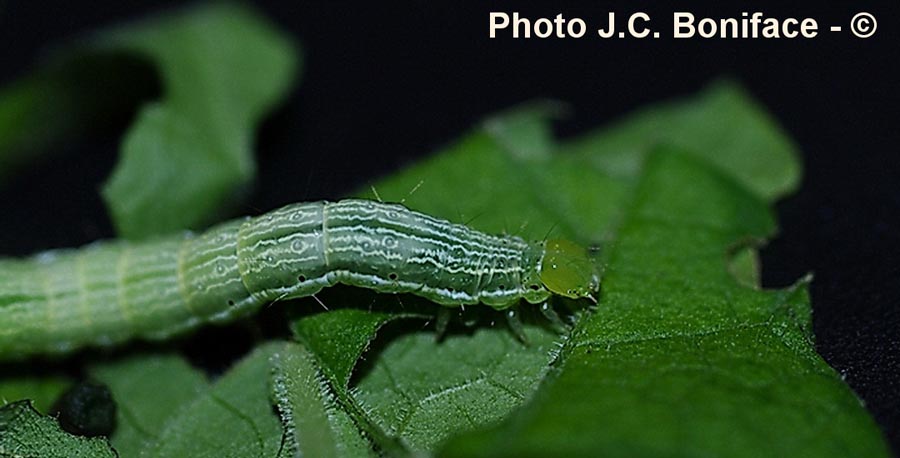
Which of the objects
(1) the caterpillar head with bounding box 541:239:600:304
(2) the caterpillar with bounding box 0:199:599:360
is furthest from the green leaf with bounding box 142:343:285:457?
(1) the caterpillar head with bounding box 541:239:600:304

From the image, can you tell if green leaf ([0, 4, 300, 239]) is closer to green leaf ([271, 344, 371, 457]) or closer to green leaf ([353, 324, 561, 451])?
green leaf ([271, 344, 371, 457])

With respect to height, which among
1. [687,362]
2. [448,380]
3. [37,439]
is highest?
[687,362]

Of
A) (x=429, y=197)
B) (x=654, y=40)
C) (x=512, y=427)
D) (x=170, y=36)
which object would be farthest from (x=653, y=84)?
(x=512, y=427)

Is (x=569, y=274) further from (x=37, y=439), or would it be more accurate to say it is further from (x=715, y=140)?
(x=37, y=439)

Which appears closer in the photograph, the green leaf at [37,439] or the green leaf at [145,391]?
the green leaf at [37,439]

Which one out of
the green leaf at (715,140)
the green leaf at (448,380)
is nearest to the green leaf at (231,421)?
the green leaf at (448,380)

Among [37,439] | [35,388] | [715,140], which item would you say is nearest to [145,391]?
[35,388]

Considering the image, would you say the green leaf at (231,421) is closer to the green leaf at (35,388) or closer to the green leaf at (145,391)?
the green leaf at (145,391)
